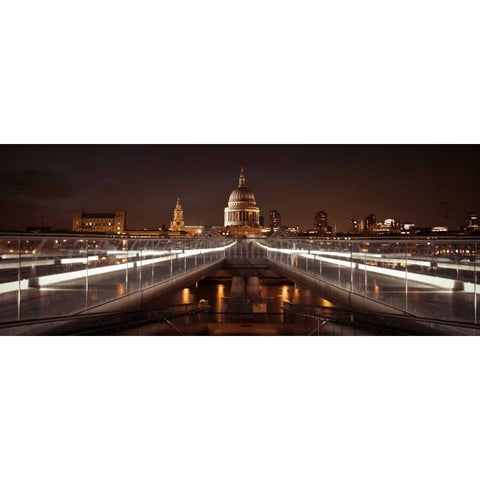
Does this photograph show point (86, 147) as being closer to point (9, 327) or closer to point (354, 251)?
point (9, 327)

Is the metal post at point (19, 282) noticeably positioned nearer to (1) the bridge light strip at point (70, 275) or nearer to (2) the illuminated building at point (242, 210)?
(1) the bridge light strip at point (70, 275)

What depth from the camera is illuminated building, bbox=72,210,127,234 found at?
64938 millimetres

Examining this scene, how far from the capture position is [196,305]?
621 cm

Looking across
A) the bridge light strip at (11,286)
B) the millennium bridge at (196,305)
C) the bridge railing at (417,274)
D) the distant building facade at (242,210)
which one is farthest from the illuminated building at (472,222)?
the distant building facade at (242,210)

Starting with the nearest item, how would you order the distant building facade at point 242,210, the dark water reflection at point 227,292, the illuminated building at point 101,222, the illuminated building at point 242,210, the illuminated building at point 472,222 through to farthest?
the dark water reflection at point 227,292 < the illuminated building at point 472,222 < the illuminated building at point 101,222 < the distant building facade at point 242,210 < the illuminated building at point 242,210

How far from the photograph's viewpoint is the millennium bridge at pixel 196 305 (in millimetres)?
4453

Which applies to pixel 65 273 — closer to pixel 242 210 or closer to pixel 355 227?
pixel 355 227

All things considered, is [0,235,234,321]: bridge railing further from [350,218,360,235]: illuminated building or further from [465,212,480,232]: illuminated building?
[350,218,360,235]: illuminated building

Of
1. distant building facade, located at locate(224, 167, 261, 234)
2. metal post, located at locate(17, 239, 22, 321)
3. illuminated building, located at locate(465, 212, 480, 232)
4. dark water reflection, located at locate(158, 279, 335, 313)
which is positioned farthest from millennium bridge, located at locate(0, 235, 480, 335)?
distant building facade, located at locate(224, 167, 261, 234)

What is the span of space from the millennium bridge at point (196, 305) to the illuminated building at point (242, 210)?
84022mm

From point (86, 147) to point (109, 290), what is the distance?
2.13 metres

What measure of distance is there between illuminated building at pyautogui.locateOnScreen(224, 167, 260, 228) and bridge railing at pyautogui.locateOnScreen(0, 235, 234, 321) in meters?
84.0

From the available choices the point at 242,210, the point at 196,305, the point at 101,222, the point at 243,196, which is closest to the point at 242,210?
the point at 242,210

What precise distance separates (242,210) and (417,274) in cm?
8849
